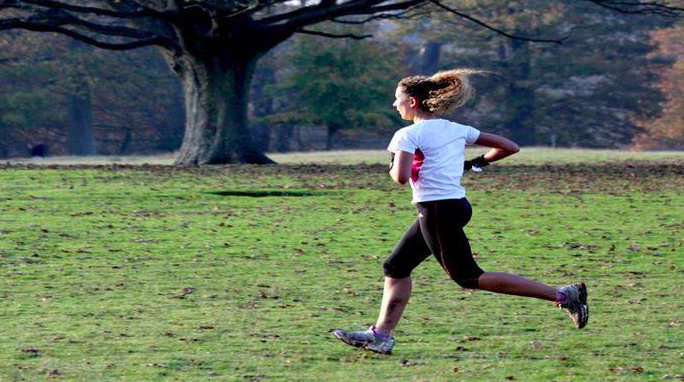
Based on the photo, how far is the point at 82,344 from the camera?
738 cm

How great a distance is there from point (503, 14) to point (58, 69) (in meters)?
19.3

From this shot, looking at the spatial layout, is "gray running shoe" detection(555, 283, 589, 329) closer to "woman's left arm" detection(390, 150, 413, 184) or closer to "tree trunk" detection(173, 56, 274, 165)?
"woman's left arm" detection(390, 150, 413, 184)

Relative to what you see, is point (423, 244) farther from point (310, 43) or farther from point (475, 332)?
point (310, 43)

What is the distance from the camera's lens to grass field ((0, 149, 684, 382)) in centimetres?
690

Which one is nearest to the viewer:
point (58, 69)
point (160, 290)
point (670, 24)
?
point (160, 290)

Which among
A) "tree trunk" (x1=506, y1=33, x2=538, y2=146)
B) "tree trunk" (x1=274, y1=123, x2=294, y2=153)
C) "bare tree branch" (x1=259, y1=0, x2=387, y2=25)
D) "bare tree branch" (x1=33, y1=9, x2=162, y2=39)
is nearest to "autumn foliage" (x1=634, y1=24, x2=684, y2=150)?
"tree trunk" (x1=506, y1=33, x2=538, y2=146)

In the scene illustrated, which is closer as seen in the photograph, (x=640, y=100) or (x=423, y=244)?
(x=423, y=244)

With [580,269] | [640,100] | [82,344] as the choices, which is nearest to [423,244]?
[82,344]

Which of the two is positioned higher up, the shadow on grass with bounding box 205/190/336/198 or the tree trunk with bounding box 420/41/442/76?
the tree trunk with bounding box 420/41/442/76

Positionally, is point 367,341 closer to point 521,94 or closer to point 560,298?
point 560,298

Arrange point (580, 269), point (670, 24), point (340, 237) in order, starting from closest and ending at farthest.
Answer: point (580, 269) < point (340, 237) < point (670, 24)

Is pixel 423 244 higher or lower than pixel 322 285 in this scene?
higher

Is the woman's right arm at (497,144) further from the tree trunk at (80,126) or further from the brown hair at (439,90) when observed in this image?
the tree trunk at (80,126)

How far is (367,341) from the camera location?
7203 millimetres
